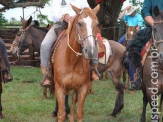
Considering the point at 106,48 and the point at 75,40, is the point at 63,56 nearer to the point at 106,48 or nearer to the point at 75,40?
the point at 75,40

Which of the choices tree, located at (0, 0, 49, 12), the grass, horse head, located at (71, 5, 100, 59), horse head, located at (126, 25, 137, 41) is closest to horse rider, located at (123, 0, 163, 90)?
horse head, located at (71, 5, 100, 59)

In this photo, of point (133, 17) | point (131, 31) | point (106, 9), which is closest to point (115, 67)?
point (131, 31)

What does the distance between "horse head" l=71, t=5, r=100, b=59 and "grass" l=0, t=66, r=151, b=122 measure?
2638 mm

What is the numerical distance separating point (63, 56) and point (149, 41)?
1488 mm

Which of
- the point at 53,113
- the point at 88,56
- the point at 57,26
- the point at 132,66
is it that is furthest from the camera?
the point at 53,113

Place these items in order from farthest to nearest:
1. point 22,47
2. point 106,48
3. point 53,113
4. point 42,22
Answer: point 42,22
point 22,47
point 106,48
point 53,113

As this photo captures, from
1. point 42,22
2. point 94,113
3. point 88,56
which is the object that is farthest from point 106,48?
point 42,22

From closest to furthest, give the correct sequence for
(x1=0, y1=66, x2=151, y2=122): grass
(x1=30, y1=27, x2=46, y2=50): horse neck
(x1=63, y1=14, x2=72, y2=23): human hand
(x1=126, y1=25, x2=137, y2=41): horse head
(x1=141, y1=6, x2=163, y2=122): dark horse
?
(x1=141, y1=6, x2=163, y2=122): dark horse, (x1=63, y1=14, x2=72, y2=23): human hand, (x1=0, y1=66, x2=151, y2=122): grass, (x1=30, y1=27, x2=46, y2=50): horse neck, (x1=126, y1=25, x2=137, y2=41): horse head

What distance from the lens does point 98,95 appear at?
1088 centimetres

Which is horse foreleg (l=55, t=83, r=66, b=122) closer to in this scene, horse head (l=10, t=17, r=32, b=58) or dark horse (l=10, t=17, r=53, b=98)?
dark horse (l=10, t=17, r=53, b=98)

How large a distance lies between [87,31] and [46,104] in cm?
424

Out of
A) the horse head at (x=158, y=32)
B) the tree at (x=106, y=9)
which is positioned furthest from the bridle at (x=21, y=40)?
the tree at (x=106, y=9)

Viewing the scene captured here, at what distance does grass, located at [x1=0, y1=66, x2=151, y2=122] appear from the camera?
319 inches

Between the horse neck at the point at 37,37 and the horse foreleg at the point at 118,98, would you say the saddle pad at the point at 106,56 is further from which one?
the horse neck at the point at 37,37
